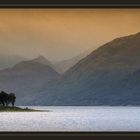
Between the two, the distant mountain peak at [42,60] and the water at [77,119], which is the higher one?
the distant mountain peak at [42,60]

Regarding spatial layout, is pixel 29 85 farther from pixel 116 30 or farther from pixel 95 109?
pixel 116 30

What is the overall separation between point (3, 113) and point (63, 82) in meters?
0.78

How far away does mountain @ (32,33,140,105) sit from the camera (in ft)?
16.9

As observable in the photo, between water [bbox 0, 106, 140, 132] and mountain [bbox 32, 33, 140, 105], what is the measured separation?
3.9 inches

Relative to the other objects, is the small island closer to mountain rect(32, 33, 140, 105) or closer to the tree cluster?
the tree cluster

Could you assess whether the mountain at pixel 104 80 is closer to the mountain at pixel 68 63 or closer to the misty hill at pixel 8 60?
the mountain at pixel 68 63

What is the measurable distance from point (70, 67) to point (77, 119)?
0.60 metres

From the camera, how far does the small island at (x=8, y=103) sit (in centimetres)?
510

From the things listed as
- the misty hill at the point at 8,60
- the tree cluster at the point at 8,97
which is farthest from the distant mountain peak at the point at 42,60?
the tree cluster at the point at 8,97

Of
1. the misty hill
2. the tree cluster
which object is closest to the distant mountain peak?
the misty hill

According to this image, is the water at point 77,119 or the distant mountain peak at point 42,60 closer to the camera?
the water at point 77,119

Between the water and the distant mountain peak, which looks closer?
the water

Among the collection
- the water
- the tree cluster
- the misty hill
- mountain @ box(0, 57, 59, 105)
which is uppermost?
the misty hill

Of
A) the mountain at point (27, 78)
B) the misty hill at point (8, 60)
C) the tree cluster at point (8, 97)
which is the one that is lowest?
the tree cluster at point (8, 97)
